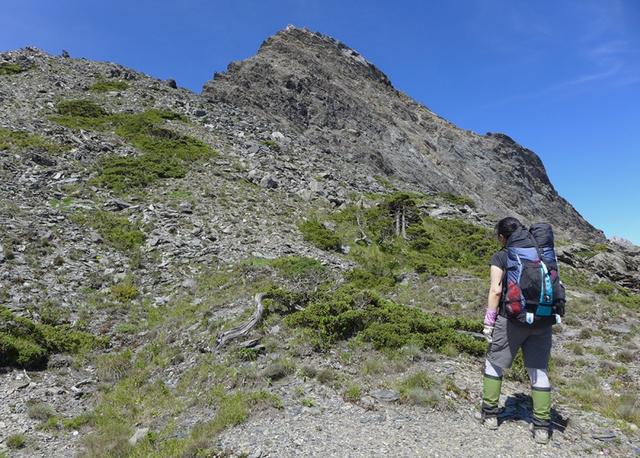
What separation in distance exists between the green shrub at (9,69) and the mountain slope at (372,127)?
18.1 metres

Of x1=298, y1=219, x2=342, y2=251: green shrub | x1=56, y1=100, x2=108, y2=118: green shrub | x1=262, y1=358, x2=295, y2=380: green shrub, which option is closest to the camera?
x1=262, y1=358, x2=295, y2=380: green shrub

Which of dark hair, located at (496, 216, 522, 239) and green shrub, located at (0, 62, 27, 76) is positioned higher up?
green shrub, located at (0, 62, 27, 76)

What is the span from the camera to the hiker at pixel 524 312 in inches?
242

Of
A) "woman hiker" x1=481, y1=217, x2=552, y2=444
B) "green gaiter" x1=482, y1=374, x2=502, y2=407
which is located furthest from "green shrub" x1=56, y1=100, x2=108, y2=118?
"green gaiter" x1=482, y1=374, x2=502, y2=407

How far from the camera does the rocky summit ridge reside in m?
7.25

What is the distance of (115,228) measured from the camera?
64.6 feet

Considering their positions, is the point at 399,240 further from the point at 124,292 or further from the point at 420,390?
the point at 420,390

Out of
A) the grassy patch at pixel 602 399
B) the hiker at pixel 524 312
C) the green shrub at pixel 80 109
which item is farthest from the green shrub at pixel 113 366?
the green shrub at pixel 80 109

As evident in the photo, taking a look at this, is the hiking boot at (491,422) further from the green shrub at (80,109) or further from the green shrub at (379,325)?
the green shrub at (80,109)

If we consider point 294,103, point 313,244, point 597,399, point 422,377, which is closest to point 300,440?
point 422,377

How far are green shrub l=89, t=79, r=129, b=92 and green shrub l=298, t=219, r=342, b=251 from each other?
29.0 meters

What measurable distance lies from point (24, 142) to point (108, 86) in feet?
59.7

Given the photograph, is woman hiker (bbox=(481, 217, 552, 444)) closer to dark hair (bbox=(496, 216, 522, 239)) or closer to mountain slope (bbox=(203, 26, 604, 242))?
dark hair (bbox=(496, 216, 522, 239))

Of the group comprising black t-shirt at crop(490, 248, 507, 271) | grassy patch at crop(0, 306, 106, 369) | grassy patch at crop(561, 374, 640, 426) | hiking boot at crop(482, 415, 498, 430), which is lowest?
grassy patch at crop(0, 306, 106, 369)
